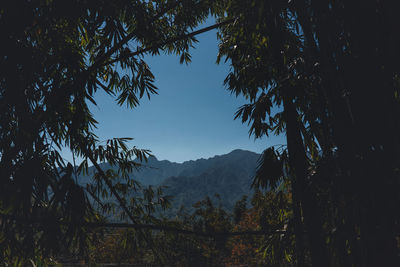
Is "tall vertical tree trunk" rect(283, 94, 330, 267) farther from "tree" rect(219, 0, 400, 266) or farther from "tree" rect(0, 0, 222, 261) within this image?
"tree" rect(0, 0, 222, 261)

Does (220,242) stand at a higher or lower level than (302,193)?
lower

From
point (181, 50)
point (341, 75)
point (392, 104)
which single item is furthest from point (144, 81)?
point (392, 104)

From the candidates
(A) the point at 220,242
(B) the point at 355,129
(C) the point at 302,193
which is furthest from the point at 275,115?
(A) the point at 220,242

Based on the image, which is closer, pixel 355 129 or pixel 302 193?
pixel 355 129

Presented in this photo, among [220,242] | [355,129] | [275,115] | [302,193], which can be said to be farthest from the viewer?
[220,242]

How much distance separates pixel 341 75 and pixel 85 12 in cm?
208

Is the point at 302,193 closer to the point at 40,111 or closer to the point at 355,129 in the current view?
the point at 355,129

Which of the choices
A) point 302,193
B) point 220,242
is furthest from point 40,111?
point 220,242

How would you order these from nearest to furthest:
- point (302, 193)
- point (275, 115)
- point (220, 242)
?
point (302, 193) < point (275, 115) < point (220, 242)

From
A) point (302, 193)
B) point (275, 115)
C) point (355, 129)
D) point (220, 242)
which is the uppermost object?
point (275, 115)

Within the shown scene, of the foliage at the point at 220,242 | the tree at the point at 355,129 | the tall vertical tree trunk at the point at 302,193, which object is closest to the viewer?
the tree at the point at 355,129

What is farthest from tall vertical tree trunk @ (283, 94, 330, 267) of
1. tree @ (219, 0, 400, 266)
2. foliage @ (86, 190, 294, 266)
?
foliage @ (86, 190, 294, 266)

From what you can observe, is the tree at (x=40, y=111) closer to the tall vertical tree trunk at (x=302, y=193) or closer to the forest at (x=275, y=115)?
the forest at (x=275, y=115)

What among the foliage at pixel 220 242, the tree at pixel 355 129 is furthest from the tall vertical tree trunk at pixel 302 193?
the foliage at pixel 220 242
